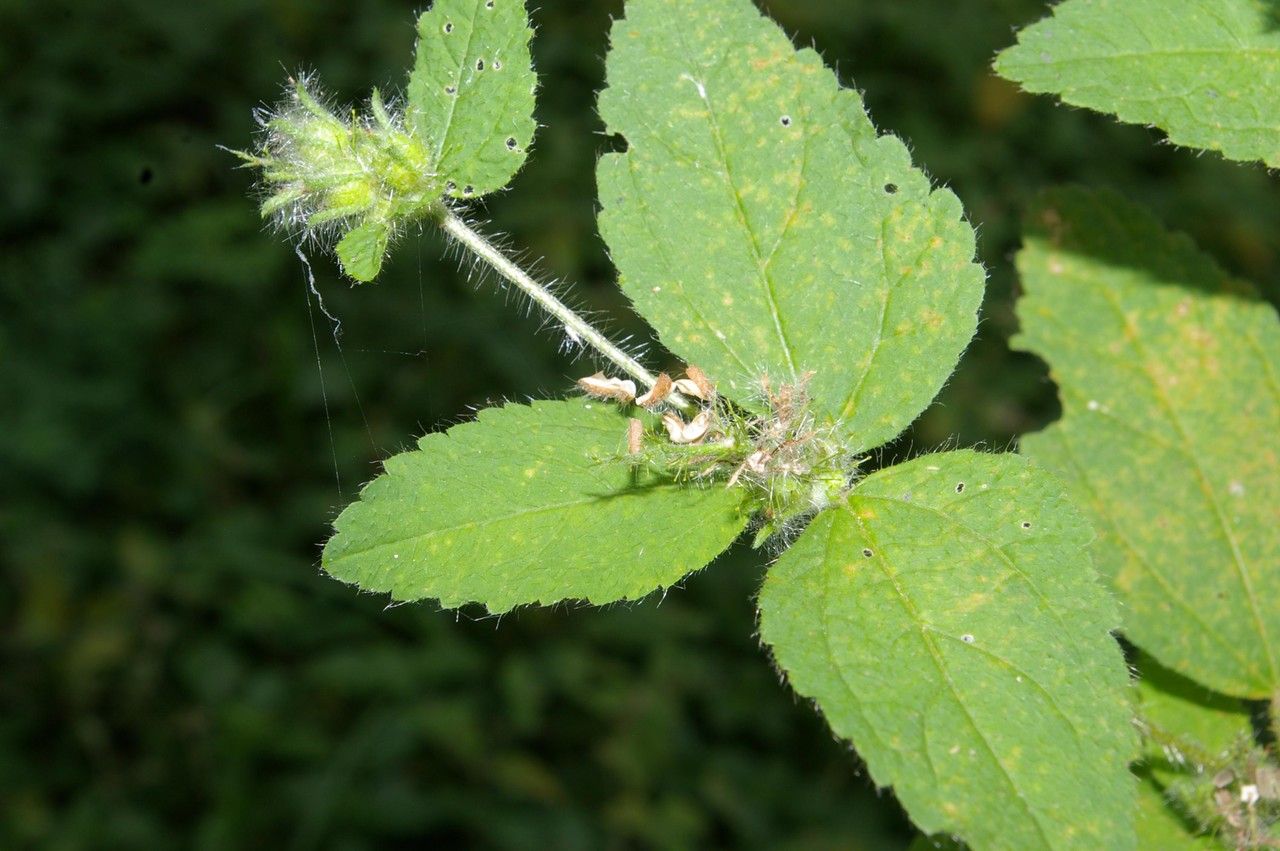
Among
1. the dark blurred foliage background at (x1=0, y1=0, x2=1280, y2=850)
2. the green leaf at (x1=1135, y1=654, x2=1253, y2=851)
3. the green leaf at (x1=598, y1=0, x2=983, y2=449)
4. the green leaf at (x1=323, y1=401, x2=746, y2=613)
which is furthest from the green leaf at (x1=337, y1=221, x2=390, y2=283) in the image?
the dark blurred foliage background at (x1=0, y1=0, x2=1280, y2=850)

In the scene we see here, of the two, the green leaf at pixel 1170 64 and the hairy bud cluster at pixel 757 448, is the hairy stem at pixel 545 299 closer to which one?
the hairy bud cluster at pixel 757 448

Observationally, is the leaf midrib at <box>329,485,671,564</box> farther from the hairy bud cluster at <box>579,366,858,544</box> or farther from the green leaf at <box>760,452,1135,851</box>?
the green leaf at <box>760,452,1135,851</box>

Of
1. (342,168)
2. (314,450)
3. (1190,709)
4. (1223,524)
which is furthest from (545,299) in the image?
(314,450)

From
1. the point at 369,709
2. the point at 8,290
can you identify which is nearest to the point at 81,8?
the point at 8,290

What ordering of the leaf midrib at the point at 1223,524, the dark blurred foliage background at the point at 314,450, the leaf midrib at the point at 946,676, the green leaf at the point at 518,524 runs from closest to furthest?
the leaf midrib at the point at 946,676
the green leaf at the point at 518,524
the leaf midrib at the point at 1223,524
the dark blurred foliage background at the point at 314,450

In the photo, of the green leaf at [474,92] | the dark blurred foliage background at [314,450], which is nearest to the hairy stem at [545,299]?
the green leaf at [474,92]

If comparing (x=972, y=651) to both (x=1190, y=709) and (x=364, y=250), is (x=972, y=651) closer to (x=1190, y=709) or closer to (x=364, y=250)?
(x=1190, y=709)
